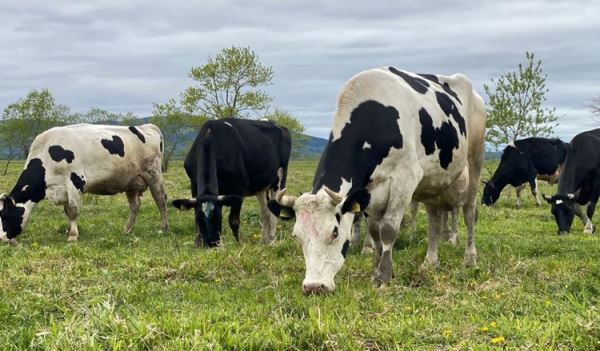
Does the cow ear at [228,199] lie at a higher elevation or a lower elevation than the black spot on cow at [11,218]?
higher

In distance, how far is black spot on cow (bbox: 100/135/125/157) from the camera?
45.5 feet

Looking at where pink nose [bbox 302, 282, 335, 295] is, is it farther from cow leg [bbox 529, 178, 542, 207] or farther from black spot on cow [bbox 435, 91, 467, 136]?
cow leg [bbox 529, 178, 542, 207]

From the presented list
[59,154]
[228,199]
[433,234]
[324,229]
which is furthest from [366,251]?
[59,154]

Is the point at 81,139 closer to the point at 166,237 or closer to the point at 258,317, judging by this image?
the point at 166,237

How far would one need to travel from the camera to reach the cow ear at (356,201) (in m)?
6.31

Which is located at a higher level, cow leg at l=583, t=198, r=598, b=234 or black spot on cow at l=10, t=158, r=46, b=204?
black spot on cow at l=10, t=158, r=46, b=204

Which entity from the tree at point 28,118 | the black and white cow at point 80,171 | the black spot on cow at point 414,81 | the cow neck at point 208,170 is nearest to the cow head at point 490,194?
the black and white cow at point 80,171

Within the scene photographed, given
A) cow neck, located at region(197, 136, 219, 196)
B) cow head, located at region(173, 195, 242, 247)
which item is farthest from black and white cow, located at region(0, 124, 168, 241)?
cow head, located at region(173, 195, 242, 247)

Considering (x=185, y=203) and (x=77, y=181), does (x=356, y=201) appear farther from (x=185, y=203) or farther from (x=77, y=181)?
(x=77, y=181)

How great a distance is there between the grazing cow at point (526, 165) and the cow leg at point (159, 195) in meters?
12.3

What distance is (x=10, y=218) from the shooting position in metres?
12.2

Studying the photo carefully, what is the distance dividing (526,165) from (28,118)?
55.2 meters

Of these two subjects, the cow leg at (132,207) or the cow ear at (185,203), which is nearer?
the cow ear at (185,203)

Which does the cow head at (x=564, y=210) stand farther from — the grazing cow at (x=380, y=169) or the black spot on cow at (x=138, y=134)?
the black spot on cow at (x=138, y=134)
